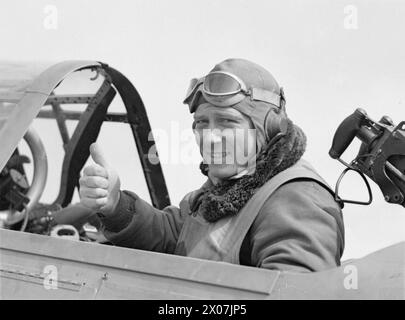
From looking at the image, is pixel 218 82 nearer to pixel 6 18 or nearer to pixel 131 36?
pixel 131 36

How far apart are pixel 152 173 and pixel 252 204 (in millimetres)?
1414

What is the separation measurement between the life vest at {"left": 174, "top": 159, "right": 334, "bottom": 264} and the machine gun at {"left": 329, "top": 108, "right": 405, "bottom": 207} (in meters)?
0.14

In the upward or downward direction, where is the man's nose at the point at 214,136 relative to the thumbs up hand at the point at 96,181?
upward

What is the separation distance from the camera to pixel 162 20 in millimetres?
5566

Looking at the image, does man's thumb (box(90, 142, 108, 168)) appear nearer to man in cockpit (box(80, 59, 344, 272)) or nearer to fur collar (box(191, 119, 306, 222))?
man in cockpit (box(80, 59, 344, 272))

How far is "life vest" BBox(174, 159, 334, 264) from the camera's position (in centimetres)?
204

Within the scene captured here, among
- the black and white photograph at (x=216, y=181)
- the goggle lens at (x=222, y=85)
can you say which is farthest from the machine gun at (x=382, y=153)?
the goggle lens at (x=222, y=85)

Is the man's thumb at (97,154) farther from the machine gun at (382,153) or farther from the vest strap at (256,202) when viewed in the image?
the machine gun at (382,153)

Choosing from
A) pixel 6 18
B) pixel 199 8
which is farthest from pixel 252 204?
pixel 6 18

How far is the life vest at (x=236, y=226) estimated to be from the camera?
2035 millimetres

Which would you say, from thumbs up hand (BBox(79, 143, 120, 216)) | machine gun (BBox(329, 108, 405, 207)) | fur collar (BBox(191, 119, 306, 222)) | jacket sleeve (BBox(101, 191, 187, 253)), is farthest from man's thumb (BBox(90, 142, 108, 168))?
machine gun (BBox(329, 108, 405, 207))

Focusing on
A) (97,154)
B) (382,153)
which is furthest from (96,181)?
(382,153)

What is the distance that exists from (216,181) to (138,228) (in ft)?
1.19
